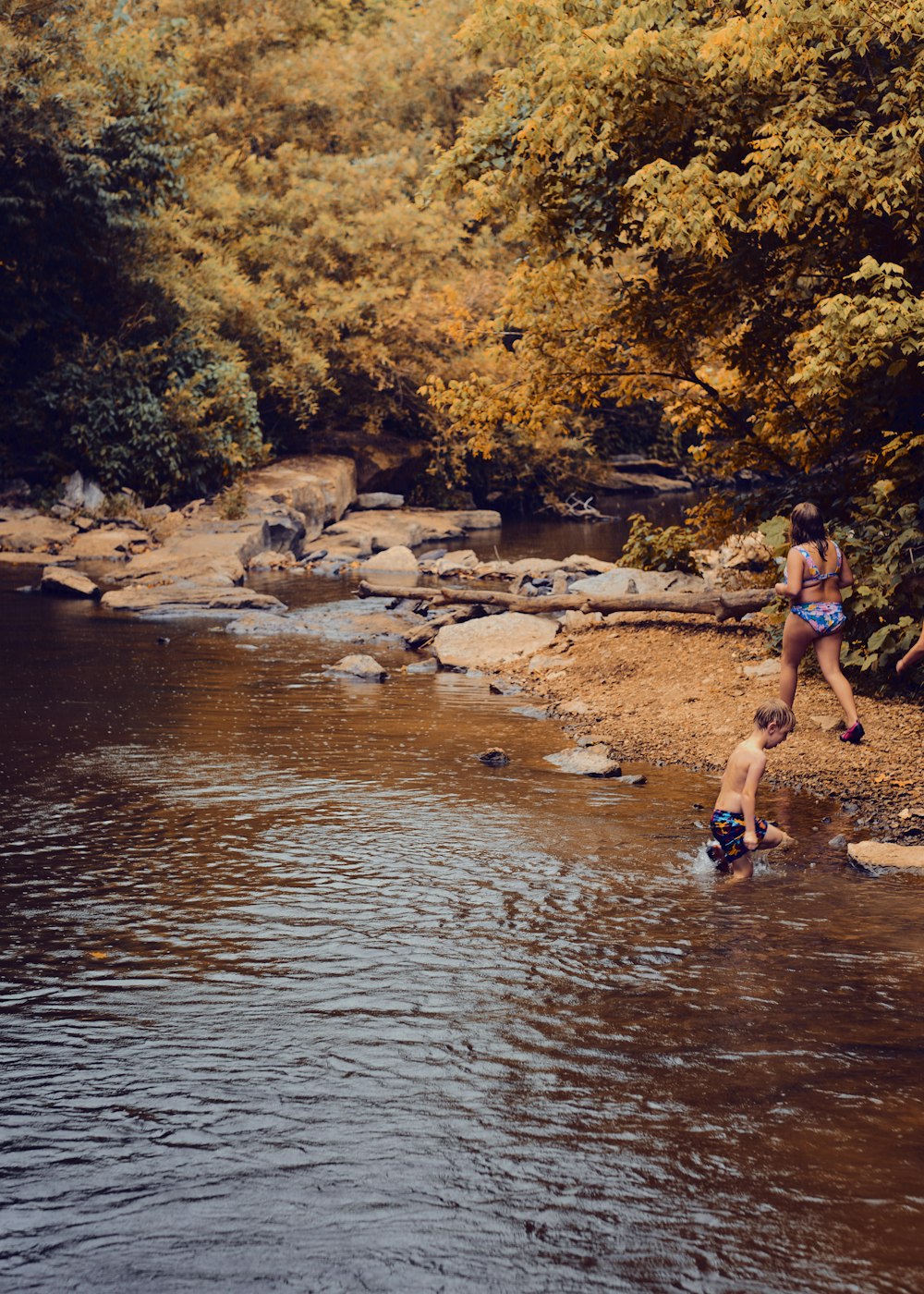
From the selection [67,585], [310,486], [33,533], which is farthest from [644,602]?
[310,486]

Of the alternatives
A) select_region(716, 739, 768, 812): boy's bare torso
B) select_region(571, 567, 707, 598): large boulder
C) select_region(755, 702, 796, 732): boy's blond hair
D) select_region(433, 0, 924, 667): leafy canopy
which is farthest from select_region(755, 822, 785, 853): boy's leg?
select_region(571, 567, 707, 598): large boulder

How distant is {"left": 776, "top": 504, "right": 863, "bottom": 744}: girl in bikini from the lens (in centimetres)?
940

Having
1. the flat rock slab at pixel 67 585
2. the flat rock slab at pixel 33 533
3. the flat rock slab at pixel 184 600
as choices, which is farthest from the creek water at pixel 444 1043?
the flat rock slab at pixel 33 533

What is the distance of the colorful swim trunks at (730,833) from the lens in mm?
7340

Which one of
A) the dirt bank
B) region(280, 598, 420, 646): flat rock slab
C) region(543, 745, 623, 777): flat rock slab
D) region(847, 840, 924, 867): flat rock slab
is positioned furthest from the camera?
region(280, 598, 420, 646): flat rock slab

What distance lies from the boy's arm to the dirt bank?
1317 millimetres

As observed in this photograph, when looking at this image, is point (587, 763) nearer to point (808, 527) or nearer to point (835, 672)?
point (835, 672)

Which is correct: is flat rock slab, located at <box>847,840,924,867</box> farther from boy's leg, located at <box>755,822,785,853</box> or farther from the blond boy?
the blond boy

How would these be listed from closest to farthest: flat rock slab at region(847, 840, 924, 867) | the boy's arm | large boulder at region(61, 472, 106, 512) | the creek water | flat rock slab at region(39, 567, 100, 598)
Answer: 1. the creek water
2. the boy's arm
3. flat rock slab at region(847, 840, 924, 867)
4. flat rock slab at region(39, 567, 100, 598)
5. large boulder at region(61, 472, 106, 512)

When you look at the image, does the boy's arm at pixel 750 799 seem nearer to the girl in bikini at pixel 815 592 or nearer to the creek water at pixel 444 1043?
the creek water at pixel 444 1043

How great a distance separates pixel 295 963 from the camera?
20.1 feet

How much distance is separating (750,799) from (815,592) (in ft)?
8.71

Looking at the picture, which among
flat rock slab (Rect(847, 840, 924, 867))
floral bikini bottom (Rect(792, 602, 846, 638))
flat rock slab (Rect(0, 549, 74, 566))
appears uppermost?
floral bikini bottom (Rect(792, 602, 846, 638))

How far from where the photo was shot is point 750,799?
24.1ft
